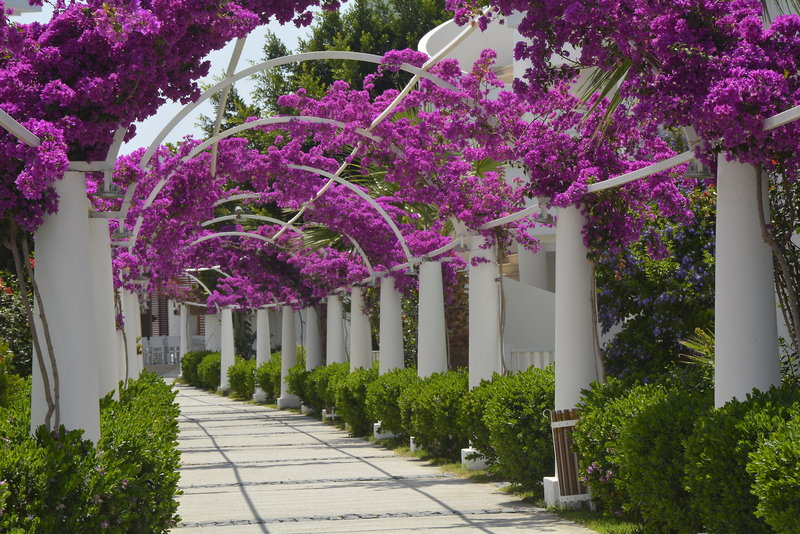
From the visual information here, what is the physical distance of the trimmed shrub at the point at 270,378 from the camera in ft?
107

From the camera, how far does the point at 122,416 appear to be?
9.72 metres

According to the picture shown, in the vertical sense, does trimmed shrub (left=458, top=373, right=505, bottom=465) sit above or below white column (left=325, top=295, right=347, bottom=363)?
below

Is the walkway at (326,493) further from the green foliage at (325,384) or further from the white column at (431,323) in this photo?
the green foliage at (325,384)

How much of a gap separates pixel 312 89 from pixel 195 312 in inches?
955

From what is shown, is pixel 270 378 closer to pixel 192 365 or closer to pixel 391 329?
pixel 391 329

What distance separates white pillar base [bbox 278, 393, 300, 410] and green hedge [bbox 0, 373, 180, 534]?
22132 millimetres

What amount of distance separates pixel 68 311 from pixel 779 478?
469 centimetres

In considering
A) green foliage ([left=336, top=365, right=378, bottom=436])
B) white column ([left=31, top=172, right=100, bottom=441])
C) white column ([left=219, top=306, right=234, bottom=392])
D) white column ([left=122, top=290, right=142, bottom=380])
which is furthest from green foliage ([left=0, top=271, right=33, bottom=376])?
white column ([left=219, top=306, right=234, bottom=392])

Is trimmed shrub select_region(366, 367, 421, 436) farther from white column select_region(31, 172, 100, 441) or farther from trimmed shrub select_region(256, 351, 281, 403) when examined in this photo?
trimmed shrub select_region(256, 351, 281, 403)

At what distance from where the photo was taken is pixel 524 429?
12078mm

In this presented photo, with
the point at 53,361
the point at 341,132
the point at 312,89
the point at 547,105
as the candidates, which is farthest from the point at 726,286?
the point at 312,89

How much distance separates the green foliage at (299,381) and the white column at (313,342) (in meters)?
0.31

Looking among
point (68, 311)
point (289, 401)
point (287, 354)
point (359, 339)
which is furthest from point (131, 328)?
point (289, 401)

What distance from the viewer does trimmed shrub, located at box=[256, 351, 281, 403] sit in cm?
3272
